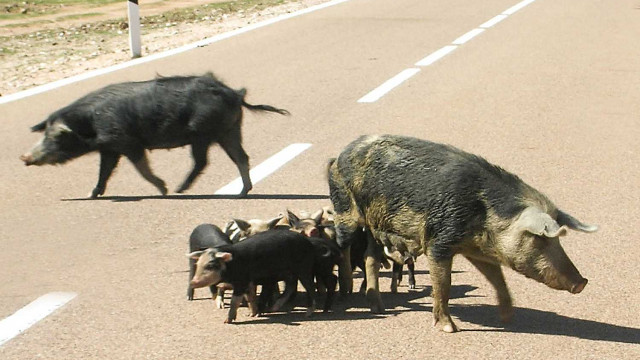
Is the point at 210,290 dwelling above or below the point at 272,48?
above

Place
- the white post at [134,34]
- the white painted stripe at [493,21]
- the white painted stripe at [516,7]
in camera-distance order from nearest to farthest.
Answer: the white post at [134,34] → the white painted stripe at [493,21] → the white painted stripe at [516,7]

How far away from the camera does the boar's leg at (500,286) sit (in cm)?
746

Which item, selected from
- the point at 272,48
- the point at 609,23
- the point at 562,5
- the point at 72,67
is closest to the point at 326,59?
the point at 272,48

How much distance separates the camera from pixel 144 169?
10.9 m

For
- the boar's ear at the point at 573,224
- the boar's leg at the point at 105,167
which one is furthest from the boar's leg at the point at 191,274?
the boar's leg at the point at 105,167

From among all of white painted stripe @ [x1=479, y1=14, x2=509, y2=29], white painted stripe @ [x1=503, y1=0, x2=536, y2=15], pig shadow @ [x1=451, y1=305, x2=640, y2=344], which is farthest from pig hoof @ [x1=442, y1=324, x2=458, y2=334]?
white painted stripe @ [x1=503, y1=0, x2=536, y2=15]

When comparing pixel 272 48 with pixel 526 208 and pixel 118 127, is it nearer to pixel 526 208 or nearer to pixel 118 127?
pixel 118 127

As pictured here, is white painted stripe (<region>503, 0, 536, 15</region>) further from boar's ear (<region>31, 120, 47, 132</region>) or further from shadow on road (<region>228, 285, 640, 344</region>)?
shadow on road (<region>228, 285, 640, 344</region>)

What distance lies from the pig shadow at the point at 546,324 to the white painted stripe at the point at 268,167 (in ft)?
12.0

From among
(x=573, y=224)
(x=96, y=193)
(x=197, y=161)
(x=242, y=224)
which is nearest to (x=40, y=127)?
(x=96, y=193)

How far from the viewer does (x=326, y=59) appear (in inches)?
747

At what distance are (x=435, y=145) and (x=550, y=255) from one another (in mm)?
1103

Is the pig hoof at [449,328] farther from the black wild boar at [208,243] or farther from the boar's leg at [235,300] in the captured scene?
the black wild boar at [208,243]

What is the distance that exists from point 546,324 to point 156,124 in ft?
15.1
